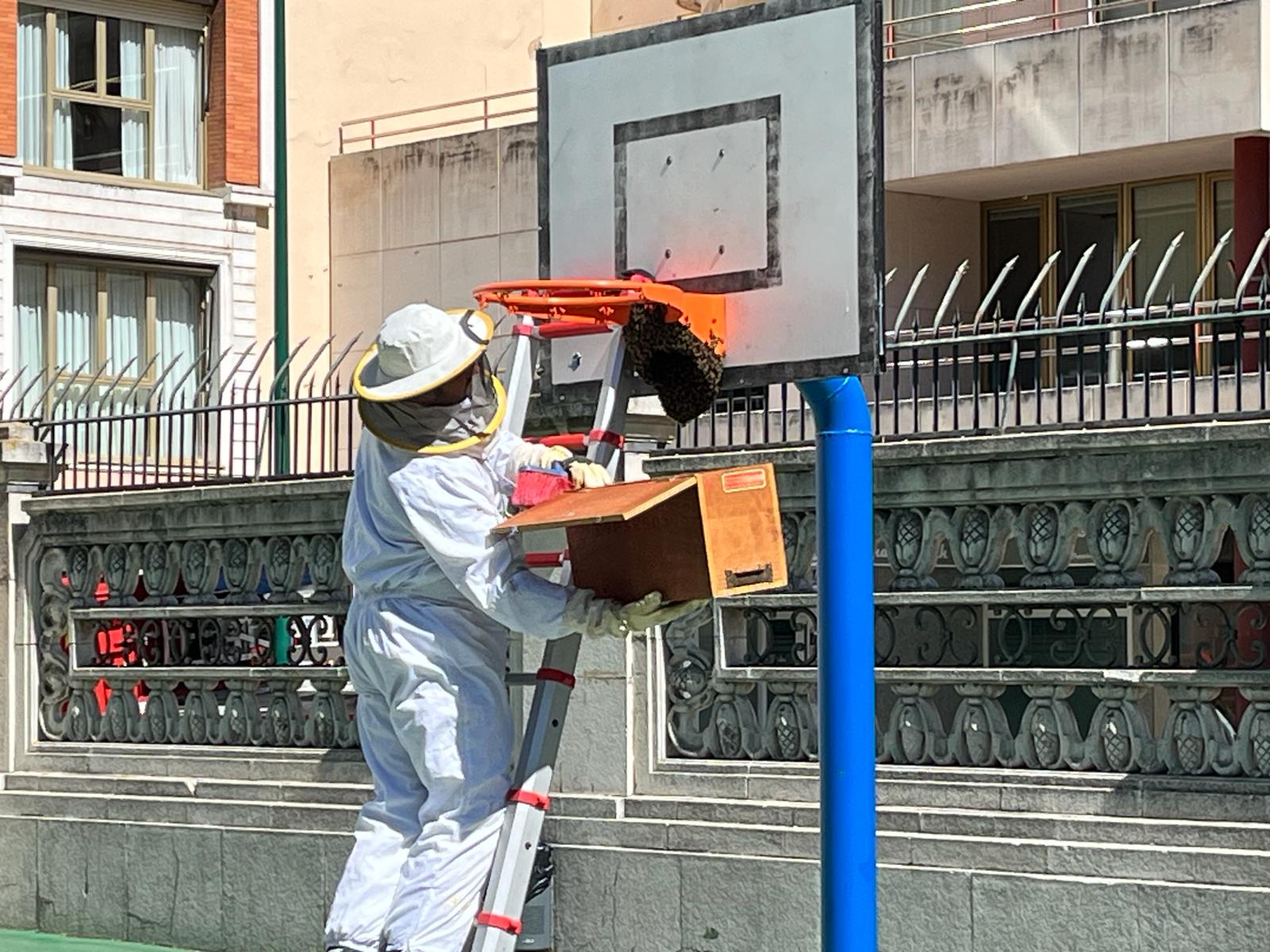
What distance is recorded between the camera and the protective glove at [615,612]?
6840 mm

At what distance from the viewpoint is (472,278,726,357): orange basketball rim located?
24.5 ft

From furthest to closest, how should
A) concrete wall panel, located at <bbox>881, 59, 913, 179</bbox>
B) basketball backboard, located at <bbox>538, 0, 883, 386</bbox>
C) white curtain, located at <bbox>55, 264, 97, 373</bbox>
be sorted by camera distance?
white curtain, located at <bbox>55, 264, 97, 373</bbox> < concrete wall panel, located at <bbox>881, 59, 913, 179</bbox> < basketball backboard, located at <bbox>538, 0, 883, 386</bbox>

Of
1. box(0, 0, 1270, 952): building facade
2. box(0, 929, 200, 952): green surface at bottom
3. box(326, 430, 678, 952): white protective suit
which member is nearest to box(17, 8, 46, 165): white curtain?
box(0, 0, 1270, 952): building facade

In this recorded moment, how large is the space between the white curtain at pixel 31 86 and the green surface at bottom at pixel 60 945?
16804 millimetres

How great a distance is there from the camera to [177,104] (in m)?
29.5

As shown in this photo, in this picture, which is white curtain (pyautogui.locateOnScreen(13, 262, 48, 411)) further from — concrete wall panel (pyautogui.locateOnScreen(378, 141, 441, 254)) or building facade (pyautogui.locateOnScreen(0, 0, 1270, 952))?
building facade (pyautogui.locateOnScreen(0, 0, 1270, 952))

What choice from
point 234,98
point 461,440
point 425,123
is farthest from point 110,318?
point 461,440

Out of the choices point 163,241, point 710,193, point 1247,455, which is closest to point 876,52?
point 710,193

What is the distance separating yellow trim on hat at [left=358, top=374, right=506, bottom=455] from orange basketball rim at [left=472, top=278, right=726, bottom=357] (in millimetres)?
388

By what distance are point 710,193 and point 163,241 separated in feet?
71.7

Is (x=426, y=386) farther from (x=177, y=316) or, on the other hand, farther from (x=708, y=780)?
(x=177, y=316)

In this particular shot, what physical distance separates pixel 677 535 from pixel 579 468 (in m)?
0.44

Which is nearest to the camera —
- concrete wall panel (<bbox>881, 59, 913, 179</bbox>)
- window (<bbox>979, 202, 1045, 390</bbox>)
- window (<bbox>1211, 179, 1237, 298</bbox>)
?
window (<bbox>1211, 179, 1237, 298</bbox>)

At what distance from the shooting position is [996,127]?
77.3 ft
